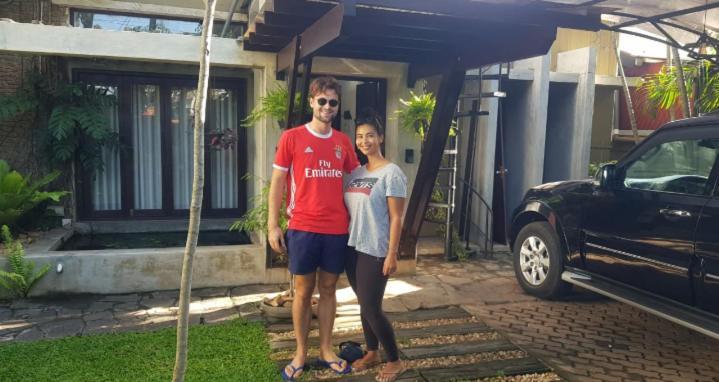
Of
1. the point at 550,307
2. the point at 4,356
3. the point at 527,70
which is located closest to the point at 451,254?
the point at 550,307

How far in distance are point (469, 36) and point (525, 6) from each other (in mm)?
831

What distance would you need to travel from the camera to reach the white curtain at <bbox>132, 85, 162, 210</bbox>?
7.70 m

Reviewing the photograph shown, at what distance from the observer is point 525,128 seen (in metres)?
8.24

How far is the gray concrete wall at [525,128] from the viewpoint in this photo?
7.97 meters

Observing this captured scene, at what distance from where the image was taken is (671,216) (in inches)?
163

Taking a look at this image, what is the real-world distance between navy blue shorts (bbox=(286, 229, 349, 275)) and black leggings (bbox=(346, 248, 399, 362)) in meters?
0.10

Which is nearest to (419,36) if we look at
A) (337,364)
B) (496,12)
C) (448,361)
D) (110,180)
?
(496,12)

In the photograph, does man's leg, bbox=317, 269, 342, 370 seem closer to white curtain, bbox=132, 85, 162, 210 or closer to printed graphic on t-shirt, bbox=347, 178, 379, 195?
printed graphic on t-shirt, bbox=347, 178, 379, 195

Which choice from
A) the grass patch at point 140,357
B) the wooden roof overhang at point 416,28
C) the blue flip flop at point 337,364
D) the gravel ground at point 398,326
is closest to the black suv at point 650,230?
the gravel ground at point 398,326

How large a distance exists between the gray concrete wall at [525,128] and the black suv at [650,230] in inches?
103

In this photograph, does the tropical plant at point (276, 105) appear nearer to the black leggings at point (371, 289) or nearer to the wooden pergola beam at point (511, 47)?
the wooden pergola beam at point (511, 47)

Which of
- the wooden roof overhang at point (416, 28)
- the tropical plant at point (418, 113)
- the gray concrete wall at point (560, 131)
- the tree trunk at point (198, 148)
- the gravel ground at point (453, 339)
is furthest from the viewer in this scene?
the gray concrete wall at point (560, 131)

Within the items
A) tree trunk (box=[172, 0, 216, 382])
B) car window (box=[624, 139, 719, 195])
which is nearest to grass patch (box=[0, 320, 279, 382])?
tree trunk (box=[172, 0, 216, 382])

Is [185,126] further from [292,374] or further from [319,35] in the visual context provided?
[292,374]
